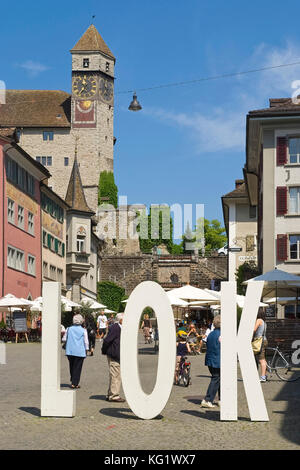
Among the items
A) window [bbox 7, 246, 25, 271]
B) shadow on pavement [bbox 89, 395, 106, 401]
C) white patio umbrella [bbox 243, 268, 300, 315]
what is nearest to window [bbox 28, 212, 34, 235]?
window [bbox 7, 246, 25, 271]

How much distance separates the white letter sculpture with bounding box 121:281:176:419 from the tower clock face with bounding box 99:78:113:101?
93.2 meters

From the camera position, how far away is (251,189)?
5428 cm

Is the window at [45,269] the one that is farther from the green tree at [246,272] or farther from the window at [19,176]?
the green tree at [246,272]

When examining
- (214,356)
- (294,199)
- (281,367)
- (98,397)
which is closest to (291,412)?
(214,356)

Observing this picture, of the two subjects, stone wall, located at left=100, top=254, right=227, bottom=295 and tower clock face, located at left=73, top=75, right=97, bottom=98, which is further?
tower clock face, located at left=73, top=75, right=97, bottom=98

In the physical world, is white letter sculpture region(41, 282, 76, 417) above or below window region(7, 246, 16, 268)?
below

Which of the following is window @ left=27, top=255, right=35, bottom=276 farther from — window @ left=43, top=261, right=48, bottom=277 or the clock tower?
the clock tower

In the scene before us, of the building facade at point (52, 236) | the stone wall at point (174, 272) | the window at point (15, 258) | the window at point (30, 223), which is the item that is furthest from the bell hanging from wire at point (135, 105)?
the stone wall at point (174, 272)

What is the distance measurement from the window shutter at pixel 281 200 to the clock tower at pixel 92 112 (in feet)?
206

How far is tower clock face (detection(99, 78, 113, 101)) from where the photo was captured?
104 m
